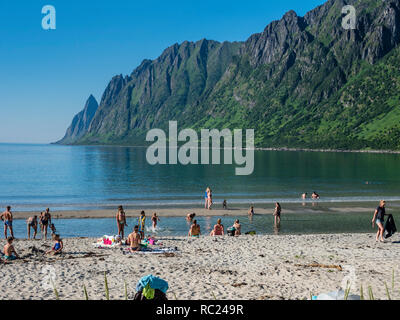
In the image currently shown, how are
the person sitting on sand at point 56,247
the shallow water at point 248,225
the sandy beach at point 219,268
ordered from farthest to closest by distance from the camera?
the shallow water at point 248,225
the person sitting on sand at point 56,247
the sandy beach at point 219,268

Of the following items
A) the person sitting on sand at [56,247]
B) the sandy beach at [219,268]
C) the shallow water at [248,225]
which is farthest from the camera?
the shallow water at [248,225]

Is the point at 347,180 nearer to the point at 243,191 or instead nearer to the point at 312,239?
the point at 243,191

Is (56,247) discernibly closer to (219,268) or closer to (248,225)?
(219,268)

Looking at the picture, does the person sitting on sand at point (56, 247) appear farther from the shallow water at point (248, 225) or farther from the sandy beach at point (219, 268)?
the shallow water at point (248, 225)

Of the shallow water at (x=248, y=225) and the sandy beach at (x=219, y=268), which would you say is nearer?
the sandy beach at (x=219, y=268)

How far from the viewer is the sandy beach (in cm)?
1483

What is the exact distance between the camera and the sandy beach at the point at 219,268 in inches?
584

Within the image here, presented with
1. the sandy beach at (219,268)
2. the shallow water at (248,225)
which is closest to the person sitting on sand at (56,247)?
the sandy beach at (219,268)

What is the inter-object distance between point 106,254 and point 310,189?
48864mm

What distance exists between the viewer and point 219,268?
18.7 metres
